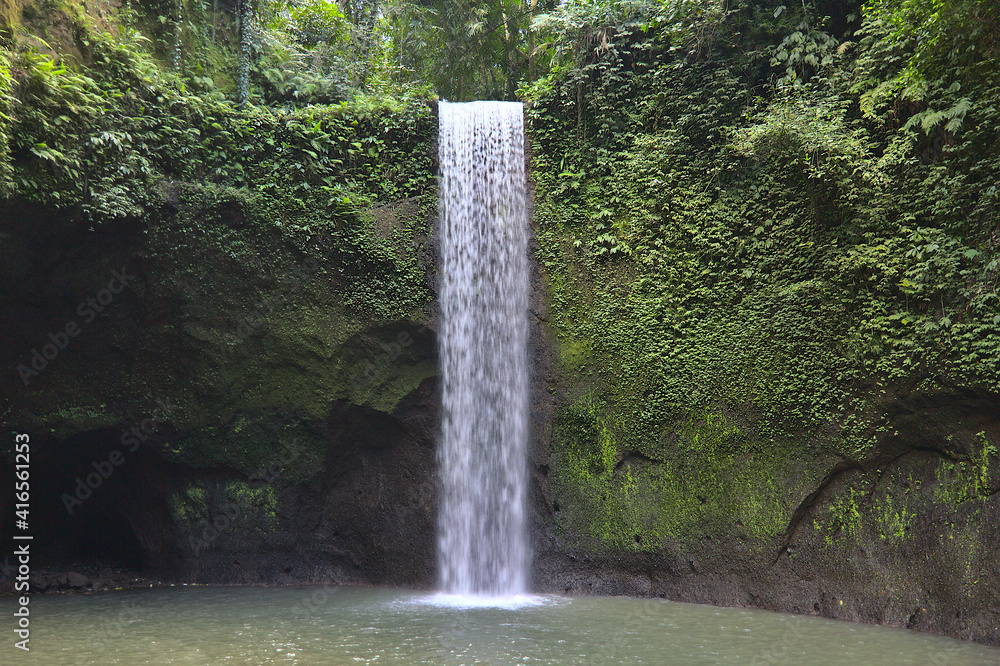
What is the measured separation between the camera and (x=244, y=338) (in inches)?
355

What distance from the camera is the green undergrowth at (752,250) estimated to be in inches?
269

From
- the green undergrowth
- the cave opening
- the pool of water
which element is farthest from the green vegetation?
the pool of water

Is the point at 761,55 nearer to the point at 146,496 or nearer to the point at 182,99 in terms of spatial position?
the point at 182,99

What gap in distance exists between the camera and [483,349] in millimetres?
9117

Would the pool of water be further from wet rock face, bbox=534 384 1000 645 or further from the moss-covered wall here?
the moss-covered wall

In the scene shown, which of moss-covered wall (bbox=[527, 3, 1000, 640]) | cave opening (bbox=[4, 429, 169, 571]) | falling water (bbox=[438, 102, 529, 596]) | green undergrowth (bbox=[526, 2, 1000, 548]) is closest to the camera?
moss-covered wall (bbox=[527, 3, 1000, 640])

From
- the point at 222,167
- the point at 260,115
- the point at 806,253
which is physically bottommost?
the point at 806,253

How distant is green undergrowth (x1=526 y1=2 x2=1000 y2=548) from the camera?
6.83m

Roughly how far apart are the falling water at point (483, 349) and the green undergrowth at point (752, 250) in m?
0.48

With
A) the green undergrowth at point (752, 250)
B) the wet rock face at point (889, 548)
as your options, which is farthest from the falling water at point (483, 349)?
the wet rock face at point (889, 548)

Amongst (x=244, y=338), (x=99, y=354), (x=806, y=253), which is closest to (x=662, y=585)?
(x=806, y=253)

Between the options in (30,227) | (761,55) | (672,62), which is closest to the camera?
(30,227)

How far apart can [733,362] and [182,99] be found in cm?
762

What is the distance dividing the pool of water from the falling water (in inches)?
36.7
